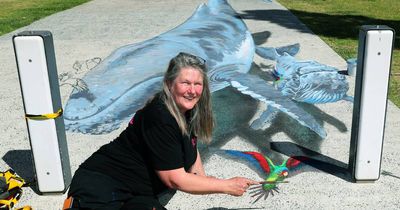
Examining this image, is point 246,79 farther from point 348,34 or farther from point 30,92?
point 348,34

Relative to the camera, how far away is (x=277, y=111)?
528 centimetres

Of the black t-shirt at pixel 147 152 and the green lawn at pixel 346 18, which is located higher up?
the black t-shirt at pixel 147 152

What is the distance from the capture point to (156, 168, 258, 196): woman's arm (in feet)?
8.52

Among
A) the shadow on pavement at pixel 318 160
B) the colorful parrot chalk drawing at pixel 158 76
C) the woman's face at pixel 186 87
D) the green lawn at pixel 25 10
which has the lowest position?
the green lawn at pixel 25 10

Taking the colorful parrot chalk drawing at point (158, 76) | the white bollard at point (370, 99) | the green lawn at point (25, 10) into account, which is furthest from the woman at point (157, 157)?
the green lawn at point (25, 10)

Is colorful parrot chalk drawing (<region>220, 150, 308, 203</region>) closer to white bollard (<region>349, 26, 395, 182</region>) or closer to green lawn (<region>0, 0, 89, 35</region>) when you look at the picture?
white bollard (<region>349, 26, 395, 182</region>)

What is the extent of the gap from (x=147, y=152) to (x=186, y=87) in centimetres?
42

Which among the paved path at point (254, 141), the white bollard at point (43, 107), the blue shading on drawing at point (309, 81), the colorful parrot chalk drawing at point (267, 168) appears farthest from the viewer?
the blue shading on drawing at point (309, 81)

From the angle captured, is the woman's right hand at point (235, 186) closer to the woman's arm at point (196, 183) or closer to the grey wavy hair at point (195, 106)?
the woman's arm at point (196, 183)

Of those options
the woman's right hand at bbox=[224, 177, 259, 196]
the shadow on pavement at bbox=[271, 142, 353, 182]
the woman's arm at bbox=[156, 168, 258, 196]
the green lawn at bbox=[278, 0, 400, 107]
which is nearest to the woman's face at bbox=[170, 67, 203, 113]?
the woman's arm at bbox=[156, 168, 258, 196]

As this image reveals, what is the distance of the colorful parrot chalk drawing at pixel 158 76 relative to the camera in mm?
5223

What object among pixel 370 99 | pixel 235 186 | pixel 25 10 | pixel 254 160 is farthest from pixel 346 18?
pixel 235 186

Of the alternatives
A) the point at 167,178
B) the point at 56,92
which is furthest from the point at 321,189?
the point at 56,92

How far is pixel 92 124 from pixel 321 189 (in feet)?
8.41
